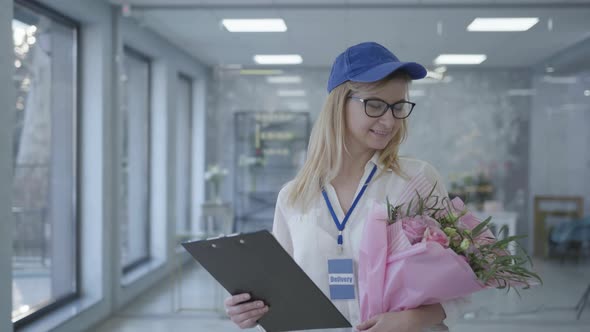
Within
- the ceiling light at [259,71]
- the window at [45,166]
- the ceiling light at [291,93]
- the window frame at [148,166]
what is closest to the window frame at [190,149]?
the ceiling light at [259,71]

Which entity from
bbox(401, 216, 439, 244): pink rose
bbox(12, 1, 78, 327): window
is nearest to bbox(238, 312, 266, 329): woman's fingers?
bbox(401, 216, 439, 244): pink rose

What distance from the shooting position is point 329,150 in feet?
4.71

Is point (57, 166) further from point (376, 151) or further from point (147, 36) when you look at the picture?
point (376, 151)

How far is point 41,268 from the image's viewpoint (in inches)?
179

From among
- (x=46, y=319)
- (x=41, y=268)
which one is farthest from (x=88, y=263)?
(x=46, y=319)

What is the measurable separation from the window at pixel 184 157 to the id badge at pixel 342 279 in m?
3.83

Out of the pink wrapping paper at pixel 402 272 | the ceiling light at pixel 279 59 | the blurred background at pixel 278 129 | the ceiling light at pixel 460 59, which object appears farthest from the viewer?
the ceiling light at pixel 279 59

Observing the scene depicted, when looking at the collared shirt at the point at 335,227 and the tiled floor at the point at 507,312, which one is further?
the tiled floor at the point at 507,312

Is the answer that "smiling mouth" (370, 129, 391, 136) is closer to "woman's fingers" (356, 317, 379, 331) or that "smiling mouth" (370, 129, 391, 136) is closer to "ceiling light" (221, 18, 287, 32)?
"woman's fingers" (356, 317, 379, 331)

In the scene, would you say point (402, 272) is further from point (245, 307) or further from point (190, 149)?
point (190, 149)

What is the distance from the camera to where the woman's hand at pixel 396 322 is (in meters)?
1.14

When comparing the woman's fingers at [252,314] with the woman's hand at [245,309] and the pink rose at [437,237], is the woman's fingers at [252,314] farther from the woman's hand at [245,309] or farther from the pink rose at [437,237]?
the pink rose at [437,237]

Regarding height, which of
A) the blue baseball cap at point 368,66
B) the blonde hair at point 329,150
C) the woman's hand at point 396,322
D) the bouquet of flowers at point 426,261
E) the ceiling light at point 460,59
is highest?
the ceiling light at point 460,59

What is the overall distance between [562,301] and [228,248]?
4414 mm
